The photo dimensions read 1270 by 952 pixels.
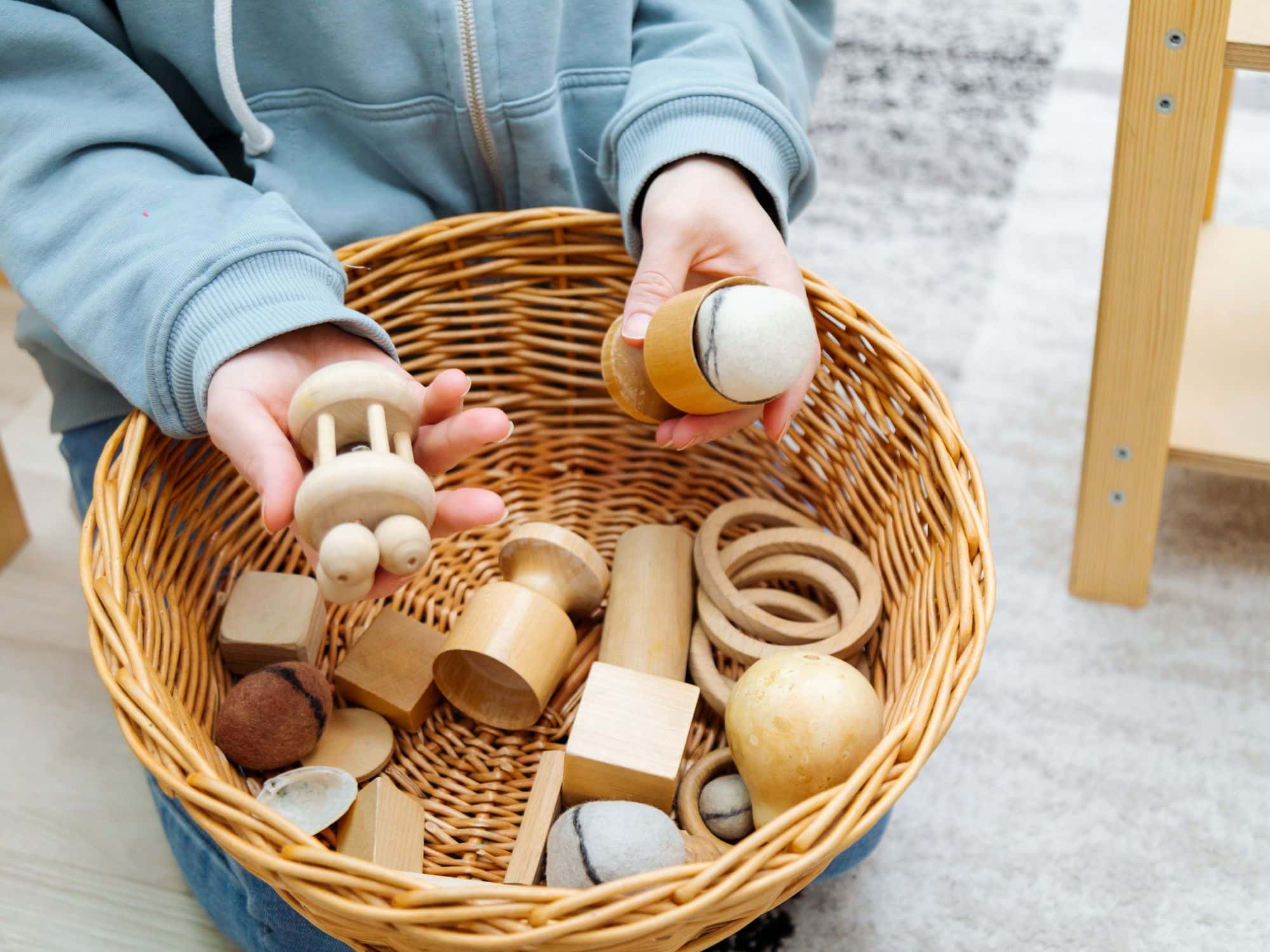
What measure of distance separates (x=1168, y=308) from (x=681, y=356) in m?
0.40

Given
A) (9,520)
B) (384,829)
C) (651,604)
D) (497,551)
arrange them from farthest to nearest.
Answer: (9,520), (497,551), (651,604), (384,829)

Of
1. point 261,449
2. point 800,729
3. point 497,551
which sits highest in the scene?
point 261,449

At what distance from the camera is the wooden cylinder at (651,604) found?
70 cm

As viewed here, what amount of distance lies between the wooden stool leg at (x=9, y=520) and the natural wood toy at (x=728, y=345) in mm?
637

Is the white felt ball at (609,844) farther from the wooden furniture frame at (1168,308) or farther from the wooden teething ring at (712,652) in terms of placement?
the wooden furniture frame at (1168,308)

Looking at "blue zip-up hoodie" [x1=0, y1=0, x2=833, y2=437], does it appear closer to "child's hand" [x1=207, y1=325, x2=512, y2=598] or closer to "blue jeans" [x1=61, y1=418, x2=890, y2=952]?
"child's hand" [x1=207, y1=325, x2=512, y2=598]

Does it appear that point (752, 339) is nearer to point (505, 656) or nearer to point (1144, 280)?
point (505, 656)

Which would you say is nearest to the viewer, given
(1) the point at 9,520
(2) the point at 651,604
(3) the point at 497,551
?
(2) the point at 651,604

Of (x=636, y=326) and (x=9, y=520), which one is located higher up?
(x=636, y=326)

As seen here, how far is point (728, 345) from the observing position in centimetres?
59

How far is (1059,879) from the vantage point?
78 centimetres

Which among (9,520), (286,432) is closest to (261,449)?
(286,432)

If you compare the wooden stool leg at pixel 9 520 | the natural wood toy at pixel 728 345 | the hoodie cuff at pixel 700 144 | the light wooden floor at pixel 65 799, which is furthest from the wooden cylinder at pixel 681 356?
the wooden stool leg at pixel 9 520

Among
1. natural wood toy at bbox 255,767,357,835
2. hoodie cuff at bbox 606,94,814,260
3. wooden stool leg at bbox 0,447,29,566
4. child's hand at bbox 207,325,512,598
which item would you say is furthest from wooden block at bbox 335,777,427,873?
wooden stool leg at bbox 0,447,29,566
